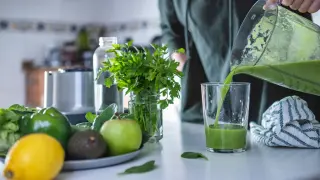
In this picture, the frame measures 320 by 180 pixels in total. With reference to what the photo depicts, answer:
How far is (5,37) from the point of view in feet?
11.1

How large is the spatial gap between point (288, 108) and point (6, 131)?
570 millimetres

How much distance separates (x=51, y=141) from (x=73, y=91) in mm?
567

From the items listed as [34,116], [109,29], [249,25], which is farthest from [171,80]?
[109,29]

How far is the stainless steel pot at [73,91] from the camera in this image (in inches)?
48.4

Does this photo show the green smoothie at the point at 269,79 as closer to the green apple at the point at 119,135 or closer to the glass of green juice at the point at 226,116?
the glass of green juice at the point at 226,116

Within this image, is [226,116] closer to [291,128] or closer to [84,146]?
[291,128]

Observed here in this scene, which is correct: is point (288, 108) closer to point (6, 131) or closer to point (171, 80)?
point (171, 80)

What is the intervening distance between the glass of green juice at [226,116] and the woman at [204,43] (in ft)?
1.45

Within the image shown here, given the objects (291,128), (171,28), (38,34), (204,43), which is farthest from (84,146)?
(38,34)

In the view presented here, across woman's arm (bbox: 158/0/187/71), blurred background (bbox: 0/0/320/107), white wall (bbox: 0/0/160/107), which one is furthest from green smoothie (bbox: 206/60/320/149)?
white wall (bbox: 0/0/160/107)

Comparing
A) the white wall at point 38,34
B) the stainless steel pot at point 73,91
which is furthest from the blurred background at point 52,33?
the stainless steel pot at point 73,91

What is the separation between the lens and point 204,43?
1485 millimetres

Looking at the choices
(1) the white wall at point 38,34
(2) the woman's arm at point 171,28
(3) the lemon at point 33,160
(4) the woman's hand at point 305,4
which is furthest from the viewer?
(1) the white wall at point 38,34

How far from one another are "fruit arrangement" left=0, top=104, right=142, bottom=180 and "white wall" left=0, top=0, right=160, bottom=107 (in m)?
2.63
